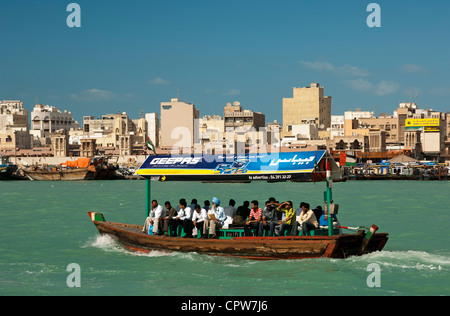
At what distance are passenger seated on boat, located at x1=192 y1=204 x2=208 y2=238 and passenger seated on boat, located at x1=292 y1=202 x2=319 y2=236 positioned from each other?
2.79 metres

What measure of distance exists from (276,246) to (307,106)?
17187 centimetres

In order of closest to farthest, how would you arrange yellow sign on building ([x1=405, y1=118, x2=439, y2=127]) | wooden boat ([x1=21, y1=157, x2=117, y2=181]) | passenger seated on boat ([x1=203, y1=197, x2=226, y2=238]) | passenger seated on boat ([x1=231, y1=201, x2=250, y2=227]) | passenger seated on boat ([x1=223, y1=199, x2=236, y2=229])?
passenger seated on boat ([x1=203, y1=197, x2=226, y2=238]) → passenger seated on boat ([x1=231, y1=201, x2=250, y2=227]) → passenger seated on boat ([x1=223, y1=199, x2=236, y2=229]) → wooden boat ([x1=21, y1=157, x2=117, y2=181]) → yellow sign on building ([x1=405, y1=118, x2=439, y2=127])

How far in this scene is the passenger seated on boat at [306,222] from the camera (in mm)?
19188

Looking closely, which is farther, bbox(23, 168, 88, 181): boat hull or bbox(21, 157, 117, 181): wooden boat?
bbox(21, 157, 117, 181): wooden boat

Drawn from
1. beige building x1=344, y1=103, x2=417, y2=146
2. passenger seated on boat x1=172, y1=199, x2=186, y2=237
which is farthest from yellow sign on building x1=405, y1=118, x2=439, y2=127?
passenger seated on boat x1=172, y1=199, x2=186, y2=237

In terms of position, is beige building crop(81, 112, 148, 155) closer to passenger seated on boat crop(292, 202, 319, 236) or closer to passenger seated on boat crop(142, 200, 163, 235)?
passenger seated on boat crop(142, 200, 163, 235)

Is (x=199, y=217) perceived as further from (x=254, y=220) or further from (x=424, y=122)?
(x=424, y=122)

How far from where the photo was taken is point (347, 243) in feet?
62.3

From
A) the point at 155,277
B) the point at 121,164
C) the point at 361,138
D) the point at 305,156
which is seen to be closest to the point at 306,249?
the point at 305,156

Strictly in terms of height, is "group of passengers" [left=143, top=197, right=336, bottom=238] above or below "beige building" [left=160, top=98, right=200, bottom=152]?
below

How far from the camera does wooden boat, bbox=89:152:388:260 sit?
1880 cm

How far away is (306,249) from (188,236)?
3789 mm

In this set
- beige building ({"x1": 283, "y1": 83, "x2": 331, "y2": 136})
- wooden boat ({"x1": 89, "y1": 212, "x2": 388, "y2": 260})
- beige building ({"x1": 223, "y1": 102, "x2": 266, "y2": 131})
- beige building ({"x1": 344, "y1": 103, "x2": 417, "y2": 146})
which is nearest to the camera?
wooden boat ({"x1": 89, "y1": 212, "x2": 388, "y2": 260})

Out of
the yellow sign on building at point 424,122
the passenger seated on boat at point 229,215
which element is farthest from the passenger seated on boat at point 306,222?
the yellow sign on building at point 424,122
